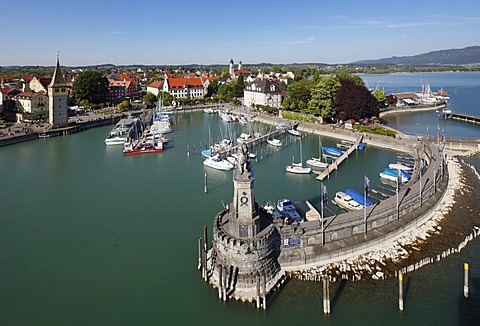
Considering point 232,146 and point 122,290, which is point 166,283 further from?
point 232,146

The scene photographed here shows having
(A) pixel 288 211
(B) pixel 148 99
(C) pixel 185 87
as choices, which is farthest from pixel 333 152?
(C) pixel 185 87

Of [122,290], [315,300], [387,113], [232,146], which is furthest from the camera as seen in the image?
[387,113]

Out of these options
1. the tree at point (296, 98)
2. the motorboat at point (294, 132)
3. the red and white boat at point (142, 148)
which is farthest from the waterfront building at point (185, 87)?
the red and white boat at point (142, 148)

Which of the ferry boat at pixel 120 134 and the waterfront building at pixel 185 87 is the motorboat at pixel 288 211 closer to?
the ferry boat at pixel 120 134

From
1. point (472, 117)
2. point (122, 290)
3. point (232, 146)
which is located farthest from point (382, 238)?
point (472, 117)

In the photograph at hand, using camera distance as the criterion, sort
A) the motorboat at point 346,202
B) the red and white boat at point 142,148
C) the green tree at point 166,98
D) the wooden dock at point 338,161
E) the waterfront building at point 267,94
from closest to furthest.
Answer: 1. the motorboat at point 346,202
2. the wooden dock at point 338,161
3. the red and white boat at point 142,148
4. the waterfront building at point 267,94
5. the green tree at point 166,98

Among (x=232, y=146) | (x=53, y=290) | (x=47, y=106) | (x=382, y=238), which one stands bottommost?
(x=53, y=290)

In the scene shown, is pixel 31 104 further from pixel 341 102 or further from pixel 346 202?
pixel 346 202
